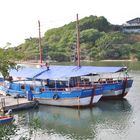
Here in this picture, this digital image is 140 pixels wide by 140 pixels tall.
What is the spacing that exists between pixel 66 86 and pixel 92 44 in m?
112

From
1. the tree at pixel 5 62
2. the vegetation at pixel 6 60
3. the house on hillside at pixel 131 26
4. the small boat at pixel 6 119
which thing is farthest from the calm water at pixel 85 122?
the house on hillside at pixel 131 26

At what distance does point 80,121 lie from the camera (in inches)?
1308

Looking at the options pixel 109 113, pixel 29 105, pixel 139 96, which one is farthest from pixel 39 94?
pixel 139 96

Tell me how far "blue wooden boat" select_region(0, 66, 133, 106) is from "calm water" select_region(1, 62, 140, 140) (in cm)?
98

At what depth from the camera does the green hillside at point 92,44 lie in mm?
143625

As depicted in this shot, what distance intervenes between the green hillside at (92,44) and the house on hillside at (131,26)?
10.9 feet

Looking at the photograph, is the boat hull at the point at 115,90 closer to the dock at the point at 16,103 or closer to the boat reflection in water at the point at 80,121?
the boat reflection in water at the point at 80,121

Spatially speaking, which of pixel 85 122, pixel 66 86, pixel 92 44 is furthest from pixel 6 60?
pixel 92 44

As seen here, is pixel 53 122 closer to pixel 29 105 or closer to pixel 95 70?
pixel 29 105

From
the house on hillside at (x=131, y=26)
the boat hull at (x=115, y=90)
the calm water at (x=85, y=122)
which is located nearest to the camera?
the calm water at (x=85, y=122)

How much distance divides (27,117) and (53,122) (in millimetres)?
2695

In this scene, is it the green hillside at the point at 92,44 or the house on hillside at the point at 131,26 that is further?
the house on hillside at the point at 131,26

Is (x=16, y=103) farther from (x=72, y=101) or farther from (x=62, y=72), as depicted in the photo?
(x=62, y=72)

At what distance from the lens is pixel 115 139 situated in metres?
27.3
